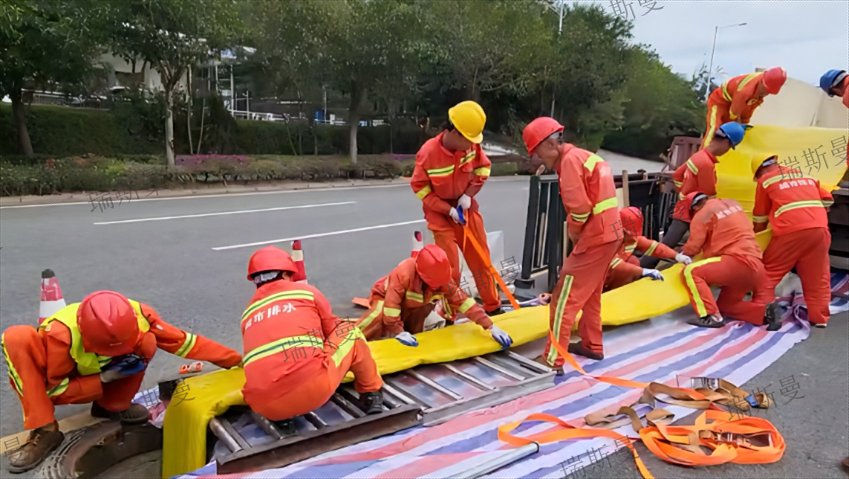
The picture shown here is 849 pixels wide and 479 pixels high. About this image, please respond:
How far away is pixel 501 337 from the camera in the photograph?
3969 millimetres

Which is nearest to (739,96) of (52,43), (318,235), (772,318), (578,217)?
(772,318)

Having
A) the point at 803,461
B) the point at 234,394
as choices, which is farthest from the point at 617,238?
the point at 234,394

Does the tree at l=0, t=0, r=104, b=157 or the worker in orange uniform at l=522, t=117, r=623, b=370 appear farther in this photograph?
the tree at l=0, t=0, r=104, b=157

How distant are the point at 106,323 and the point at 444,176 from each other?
A: 102 inches

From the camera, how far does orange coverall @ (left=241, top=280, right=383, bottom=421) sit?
2.64 meters

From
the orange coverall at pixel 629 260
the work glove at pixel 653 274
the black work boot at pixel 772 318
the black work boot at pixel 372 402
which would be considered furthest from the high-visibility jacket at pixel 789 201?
the black work boot at pixel 372 402

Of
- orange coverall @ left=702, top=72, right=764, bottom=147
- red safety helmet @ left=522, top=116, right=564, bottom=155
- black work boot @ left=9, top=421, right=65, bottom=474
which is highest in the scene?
orange coverall @ left=702, top=72, right=764, bottom=147

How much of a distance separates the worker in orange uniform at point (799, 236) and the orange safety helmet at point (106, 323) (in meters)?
4.87

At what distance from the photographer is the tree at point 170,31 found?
13.6m

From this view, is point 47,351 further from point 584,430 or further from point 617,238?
point 617,238

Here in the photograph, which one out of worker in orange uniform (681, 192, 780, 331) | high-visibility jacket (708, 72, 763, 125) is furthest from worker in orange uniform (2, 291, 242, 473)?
high-visibility jacket (708, 72, 763, 125)

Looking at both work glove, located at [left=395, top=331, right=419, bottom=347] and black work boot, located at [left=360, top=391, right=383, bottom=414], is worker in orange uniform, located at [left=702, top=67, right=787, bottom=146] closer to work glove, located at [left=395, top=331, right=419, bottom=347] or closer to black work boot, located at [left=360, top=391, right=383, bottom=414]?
work glove, located at [left=395, top=331, right=419, bottom=347]

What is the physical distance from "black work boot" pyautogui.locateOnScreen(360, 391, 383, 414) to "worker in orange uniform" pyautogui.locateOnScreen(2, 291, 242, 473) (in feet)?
2.90

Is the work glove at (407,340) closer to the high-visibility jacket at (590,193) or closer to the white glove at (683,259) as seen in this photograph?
the high-visibility jacket at (590,193)
